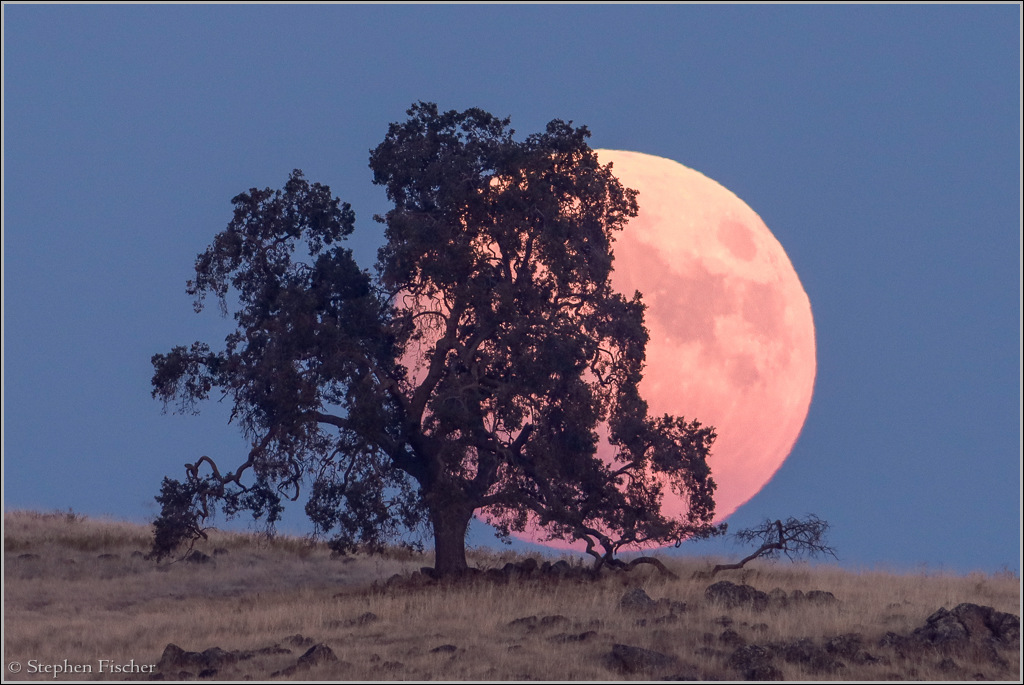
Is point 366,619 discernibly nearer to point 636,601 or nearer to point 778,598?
point 636,601

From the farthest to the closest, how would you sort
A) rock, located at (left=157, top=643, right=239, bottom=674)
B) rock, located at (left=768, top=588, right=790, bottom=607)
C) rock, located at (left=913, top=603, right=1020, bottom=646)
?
rock, located at (left=768, top=588, right=790, bottom=607) < rock, located at (left=913, top=603, right=1020, bottom=646) < rock, located at (left=157, top=643, right=239, bottom=674)

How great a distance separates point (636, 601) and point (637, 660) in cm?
516

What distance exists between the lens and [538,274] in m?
30.2

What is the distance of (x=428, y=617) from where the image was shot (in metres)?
24.2

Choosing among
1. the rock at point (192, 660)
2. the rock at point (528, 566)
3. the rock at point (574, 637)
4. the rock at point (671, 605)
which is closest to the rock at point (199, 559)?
the rock at point (528, 566)

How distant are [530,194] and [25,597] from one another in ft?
55.7

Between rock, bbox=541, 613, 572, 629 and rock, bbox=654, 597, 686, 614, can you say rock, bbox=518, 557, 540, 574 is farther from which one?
rock, bbox=541, 613, 572, 629

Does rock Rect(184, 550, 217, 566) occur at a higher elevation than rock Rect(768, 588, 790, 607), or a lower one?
higher

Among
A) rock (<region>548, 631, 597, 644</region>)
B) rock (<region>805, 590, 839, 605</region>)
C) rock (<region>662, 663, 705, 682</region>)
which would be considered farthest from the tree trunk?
rock (<region>662, 663, 705, 682</region>)

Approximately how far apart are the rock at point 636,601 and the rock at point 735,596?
4.54ft

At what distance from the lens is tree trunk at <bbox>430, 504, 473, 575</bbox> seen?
29.9 meters

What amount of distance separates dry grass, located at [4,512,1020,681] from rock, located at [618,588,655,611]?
20.7 inches

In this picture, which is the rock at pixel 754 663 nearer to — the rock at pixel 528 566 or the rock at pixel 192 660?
the rock at pixel 192 660

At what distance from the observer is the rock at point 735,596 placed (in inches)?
951
